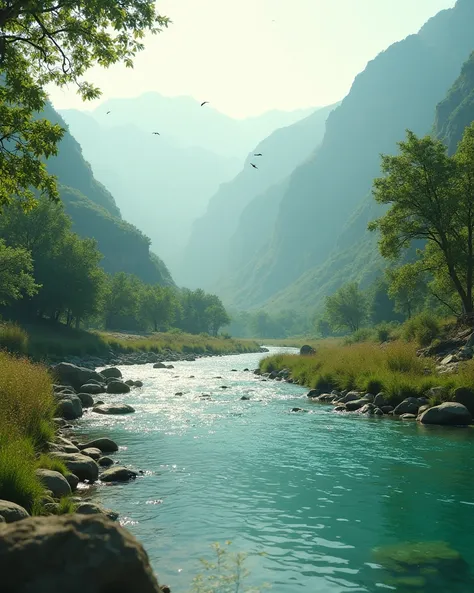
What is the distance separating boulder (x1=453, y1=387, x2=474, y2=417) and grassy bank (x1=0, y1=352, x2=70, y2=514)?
15.8 meters

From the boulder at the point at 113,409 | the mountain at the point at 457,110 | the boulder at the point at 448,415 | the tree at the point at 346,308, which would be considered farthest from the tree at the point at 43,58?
the mountain at the point at 457,110

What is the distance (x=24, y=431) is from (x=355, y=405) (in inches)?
616

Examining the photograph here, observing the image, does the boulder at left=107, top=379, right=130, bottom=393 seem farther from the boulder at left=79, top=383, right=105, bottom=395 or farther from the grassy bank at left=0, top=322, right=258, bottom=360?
the grassy bank at left=0, top=322, right=258, bottom=360

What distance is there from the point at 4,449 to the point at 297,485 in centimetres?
672

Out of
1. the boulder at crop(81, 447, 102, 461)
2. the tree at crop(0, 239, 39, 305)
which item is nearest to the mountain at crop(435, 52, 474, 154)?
the tree at crop(0, 239, 39, 305)

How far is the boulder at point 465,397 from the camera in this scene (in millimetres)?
20775

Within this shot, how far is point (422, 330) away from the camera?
33.7 metres

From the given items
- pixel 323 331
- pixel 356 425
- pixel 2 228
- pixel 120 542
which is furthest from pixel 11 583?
pixel 323 331

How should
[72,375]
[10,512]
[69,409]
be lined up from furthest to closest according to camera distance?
[72,375]
[69,409]
[10,512]

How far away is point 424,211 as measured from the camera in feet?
107

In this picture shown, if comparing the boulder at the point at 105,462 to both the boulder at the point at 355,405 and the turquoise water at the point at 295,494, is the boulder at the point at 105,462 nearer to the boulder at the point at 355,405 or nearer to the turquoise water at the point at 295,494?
the turquoise water at the point at 295,494

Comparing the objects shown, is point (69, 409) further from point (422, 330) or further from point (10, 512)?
point (422, 330)

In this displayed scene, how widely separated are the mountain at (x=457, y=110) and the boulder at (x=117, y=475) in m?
150

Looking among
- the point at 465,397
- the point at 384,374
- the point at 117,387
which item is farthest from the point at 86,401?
the point at 465,397
